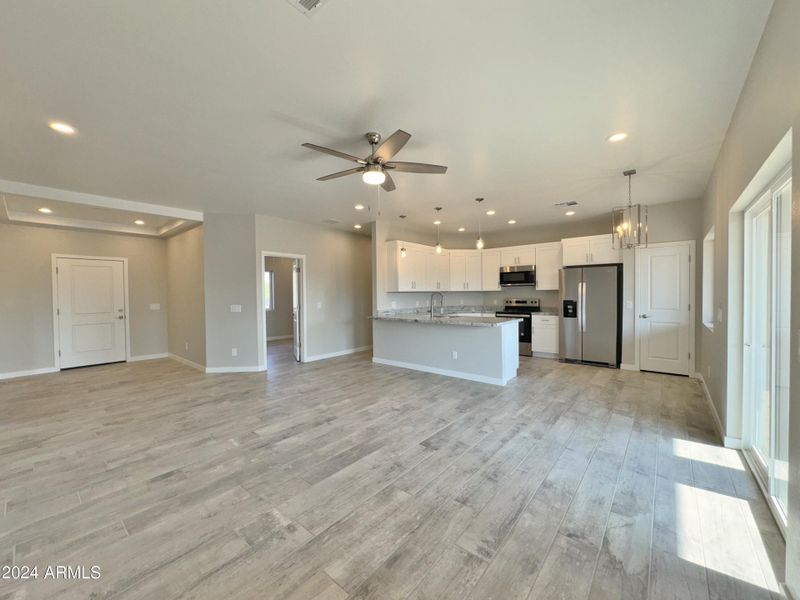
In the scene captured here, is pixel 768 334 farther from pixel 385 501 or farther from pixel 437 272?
pixel 437 272

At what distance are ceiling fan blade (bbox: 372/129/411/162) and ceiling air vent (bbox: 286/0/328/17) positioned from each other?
2.70 ft

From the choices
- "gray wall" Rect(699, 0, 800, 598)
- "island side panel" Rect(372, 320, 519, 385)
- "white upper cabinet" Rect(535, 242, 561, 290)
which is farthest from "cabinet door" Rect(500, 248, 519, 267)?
"gray wall" Rect(699, 0, 800, 598)

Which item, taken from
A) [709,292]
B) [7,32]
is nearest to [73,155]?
[7,32]

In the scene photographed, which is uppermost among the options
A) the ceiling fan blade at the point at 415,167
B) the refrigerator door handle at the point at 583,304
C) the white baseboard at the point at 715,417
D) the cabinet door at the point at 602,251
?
the ceiling fan blade at the point at 415,167

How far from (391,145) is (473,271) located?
17.6ft

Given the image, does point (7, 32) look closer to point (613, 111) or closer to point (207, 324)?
point (613, 111)

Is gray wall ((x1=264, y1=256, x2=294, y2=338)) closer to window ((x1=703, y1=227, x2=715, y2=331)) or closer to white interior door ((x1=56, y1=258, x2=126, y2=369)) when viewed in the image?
white interior door ((x1=56, y1=258, x2=126, y2=369))

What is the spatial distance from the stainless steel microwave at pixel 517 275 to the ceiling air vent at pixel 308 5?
611 cm

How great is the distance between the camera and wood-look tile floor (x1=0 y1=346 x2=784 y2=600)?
1522 millimetres

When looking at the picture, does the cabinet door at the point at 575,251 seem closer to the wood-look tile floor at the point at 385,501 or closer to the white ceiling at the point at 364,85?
the white ceiling at the point at 364,85

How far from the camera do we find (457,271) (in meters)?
7.57

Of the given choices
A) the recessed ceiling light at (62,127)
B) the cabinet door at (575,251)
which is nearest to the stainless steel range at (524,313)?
the cabinet door at (575,251)

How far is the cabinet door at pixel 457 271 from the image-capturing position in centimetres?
755

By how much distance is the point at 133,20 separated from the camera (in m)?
1.62
